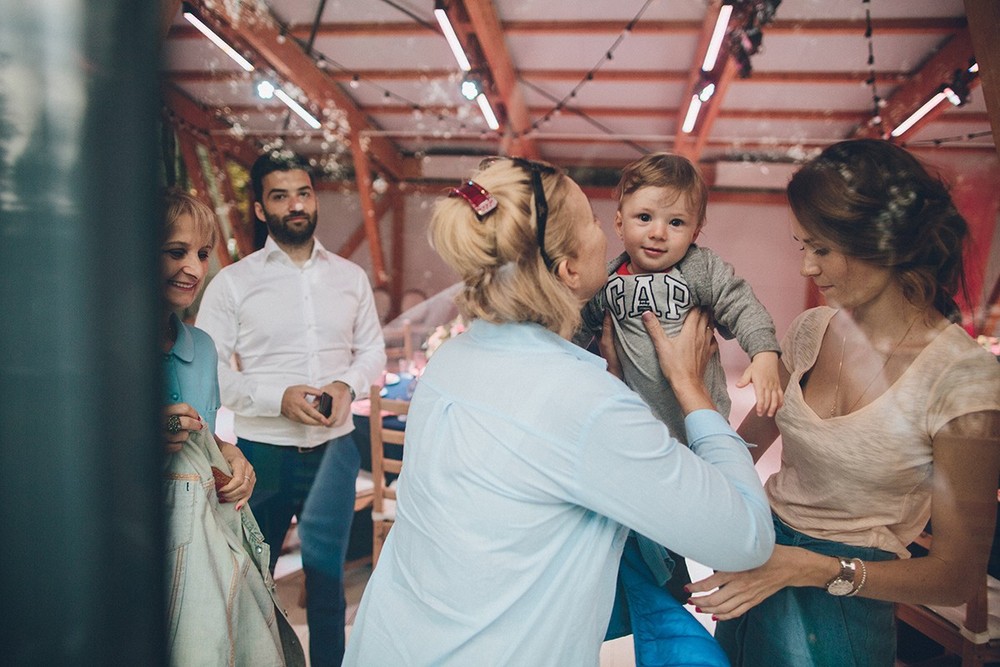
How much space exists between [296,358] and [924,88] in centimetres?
146

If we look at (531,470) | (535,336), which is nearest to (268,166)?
(535,336)

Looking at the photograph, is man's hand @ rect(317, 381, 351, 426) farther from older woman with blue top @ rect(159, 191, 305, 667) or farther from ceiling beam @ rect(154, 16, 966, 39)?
ceiling beam @ rect(154, 16, 966, 39)

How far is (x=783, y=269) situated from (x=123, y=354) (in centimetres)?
111

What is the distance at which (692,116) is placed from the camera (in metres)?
1.25

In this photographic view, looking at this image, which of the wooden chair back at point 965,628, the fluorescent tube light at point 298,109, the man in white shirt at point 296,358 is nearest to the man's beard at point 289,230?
the man in white shirt at point 296,358

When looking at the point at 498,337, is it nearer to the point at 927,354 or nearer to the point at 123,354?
the point at 123,354

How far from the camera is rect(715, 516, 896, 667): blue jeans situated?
3.42ft

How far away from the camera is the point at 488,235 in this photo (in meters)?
0.87

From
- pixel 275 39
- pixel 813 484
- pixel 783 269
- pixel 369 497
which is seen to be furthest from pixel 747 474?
pixel 369 497

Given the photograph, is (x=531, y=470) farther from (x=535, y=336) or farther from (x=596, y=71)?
(x=596, y=71)

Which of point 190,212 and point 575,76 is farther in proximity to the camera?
point 575,76

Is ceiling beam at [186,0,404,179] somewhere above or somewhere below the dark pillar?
above

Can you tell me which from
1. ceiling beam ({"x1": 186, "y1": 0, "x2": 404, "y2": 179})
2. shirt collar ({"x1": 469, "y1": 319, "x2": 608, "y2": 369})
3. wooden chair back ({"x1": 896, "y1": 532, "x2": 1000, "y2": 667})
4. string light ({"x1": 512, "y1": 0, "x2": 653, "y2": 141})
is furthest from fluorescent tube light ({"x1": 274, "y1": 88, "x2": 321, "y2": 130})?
wooden chair back ({"x1": 896, "y1": 532, "x2": 1000, "y2": 667})

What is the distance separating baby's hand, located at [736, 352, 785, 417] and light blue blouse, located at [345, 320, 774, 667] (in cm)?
15
